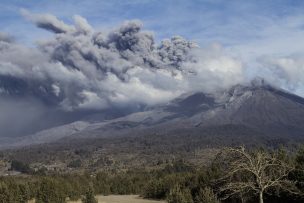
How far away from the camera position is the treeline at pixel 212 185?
4112 centimetres

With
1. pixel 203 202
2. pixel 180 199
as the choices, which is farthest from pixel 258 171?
pixel 180 199

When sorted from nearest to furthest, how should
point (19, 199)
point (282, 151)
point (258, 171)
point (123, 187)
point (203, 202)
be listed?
point (258, 171)
point (203, 202)
point (282, 151)
point (19, 199)
point (123, 187)

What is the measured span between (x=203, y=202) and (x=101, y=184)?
119886mm

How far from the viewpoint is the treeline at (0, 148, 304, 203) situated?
41.1 metres

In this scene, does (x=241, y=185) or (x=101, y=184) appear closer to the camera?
(x=241, y=185)

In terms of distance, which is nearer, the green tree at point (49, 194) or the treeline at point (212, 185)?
the treeline at point (212, 185)

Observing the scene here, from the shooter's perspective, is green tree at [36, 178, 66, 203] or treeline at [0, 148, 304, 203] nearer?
treeline at [0, 148, 304, 203]

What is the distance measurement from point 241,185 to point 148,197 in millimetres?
118235

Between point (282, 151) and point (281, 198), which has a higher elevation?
point (282, 151)

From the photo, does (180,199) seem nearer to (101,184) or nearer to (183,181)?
(183,181)

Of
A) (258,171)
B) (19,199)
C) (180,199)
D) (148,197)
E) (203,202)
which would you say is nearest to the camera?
(258,171)

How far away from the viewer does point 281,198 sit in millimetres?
75688

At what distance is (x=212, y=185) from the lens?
79125mm

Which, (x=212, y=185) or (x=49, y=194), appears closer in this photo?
(x=212, y=185)
